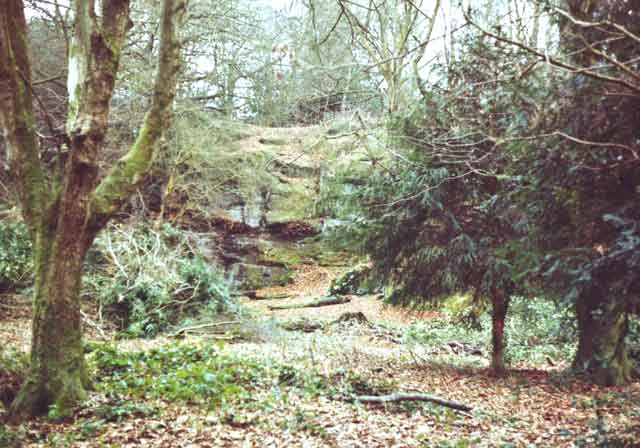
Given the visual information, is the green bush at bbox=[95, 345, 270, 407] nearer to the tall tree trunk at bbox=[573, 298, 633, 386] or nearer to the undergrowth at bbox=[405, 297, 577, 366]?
the tall tree trunk at bbox=[573, 298, 633, 386]

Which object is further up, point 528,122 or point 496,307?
point 528,122

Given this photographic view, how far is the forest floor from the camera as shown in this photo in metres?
3.80

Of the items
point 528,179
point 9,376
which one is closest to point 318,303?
point 528,179

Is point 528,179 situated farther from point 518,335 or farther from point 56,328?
point 518,335

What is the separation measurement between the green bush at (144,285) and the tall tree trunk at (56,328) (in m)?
5.17

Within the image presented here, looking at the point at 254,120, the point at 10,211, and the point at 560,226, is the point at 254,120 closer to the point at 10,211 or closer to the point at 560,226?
the point at 10,211

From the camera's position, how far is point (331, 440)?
3.91 meters

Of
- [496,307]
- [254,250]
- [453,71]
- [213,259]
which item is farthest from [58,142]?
[254,250]

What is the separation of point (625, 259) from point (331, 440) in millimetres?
2643

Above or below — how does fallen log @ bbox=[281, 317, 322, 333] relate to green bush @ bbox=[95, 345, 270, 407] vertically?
below

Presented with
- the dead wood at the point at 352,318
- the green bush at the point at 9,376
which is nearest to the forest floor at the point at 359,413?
the green bush at the point at 9,376

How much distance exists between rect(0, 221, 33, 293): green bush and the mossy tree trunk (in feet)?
20.3

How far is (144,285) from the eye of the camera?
32.9ft

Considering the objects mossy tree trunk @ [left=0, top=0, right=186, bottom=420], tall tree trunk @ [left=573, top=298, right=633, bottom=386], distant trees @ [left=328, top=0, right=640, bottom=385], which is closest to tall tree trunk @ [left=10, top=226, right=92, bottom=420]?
mossy tree trunk @ [left=0, top=0, right=186, bottom=420]
